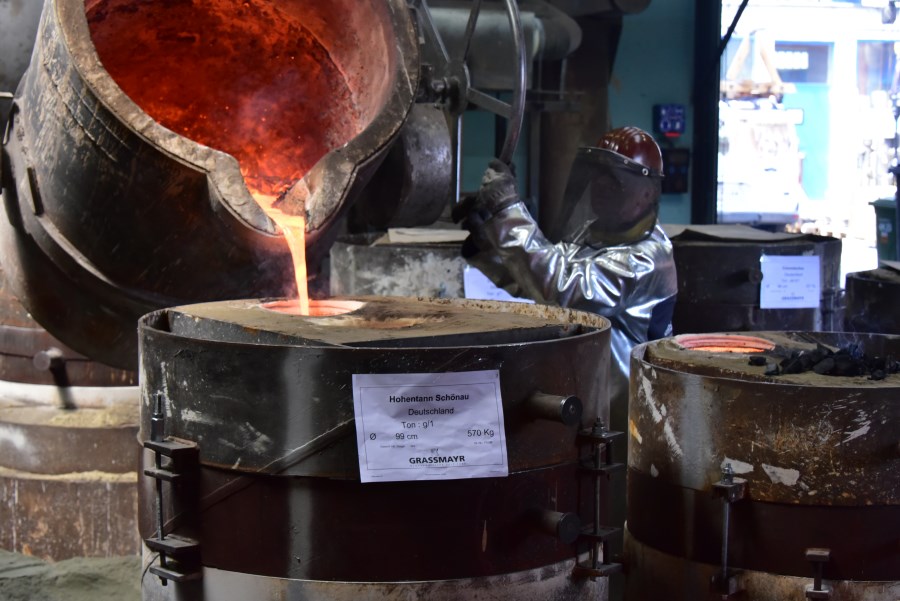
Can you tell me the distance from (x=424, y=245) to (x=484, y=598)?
2.42 meters

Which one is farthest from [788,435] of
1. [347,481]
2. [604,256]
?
[604,256]

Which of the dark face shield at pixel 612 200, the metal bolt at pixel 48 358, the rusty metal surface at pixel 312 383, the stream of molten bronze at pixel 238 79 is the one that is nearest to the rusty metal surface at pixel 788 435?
the rusty metal surface at pixel 312 383

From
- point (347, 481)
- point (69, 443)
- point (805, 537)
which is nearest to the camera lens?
point (347, 481)

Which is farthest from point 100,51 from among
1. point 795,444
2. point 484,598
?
point 795,444

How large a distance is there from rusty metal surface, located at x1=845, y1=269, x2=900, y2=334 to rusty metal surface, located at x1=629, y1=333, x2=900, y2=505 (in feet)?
7.12

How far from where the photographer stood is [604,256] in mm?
3354

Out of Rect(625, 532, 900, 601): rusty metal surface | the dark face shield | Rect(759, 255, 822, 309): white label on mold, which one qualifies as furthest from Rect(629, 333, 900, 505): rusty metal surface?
Rect(759, 255, 822, 309): white label on mold

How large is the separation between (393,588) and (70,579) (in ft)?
5.33

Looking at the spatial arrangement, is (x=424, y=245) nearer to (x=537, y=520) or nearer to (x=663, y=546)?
(x=663, y=546)

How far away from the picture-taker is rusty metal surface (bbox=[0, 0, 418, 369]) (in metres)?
2.08

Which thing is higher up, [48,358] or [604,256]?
[604,256]

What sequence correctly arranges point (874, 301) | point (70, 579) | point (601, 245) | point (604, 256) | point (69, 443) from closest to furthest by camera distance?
point (70, 579) → point (69, 443) → point (604, 256) → point (601, 245) → point (874, 301)

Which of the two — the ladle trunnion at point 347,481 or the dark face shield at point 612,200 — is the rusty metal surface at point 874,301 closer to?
the dark face shield at point 612,200

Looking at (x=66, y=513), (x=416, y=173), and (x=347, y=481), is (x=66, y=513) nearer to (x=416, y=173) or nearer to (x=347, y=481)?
(x=416, y=173)
